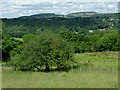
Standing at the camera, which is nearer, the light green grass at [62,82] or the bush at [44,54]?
the light green grass at [62,82]

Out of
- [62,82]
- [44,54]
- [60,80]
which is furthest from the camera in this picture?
[44,54]

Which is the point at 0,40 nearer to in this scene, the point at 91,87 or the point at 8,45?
the point at 8,45

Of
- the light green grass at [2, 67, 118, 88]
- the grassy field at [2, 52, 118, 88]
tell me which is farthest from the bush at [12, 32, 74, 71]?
the light green grass at [2, 67, 118, 88]

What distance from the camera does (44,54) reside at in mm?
27469

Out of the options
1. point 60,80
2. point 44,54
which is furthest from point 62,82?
point 44,54

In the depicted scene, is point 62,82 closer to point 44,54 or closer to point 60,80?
point 60,80

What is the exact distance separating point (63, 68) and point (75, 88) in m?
18.0

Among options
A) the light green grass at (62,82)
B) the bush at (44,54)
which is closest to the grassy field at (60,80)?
the light green grass at (62,82)

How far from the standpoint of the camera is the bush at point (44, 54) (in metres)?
26.7

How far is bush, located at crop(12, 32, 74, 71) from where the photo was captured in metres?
26.7

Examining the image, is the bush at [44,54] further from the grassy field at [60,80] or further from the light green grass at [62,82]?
the light green grass at [62,82]

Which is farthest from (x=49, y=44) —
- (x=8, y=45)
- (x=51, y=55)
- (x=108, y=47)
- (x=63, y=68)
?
(x=108, y=47)

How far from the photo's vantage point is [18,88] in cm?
1035

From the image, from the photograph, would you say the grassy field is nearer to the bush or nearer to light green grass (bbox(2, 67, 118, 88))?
light green grass (bbox(2, 67, 118, 88))
